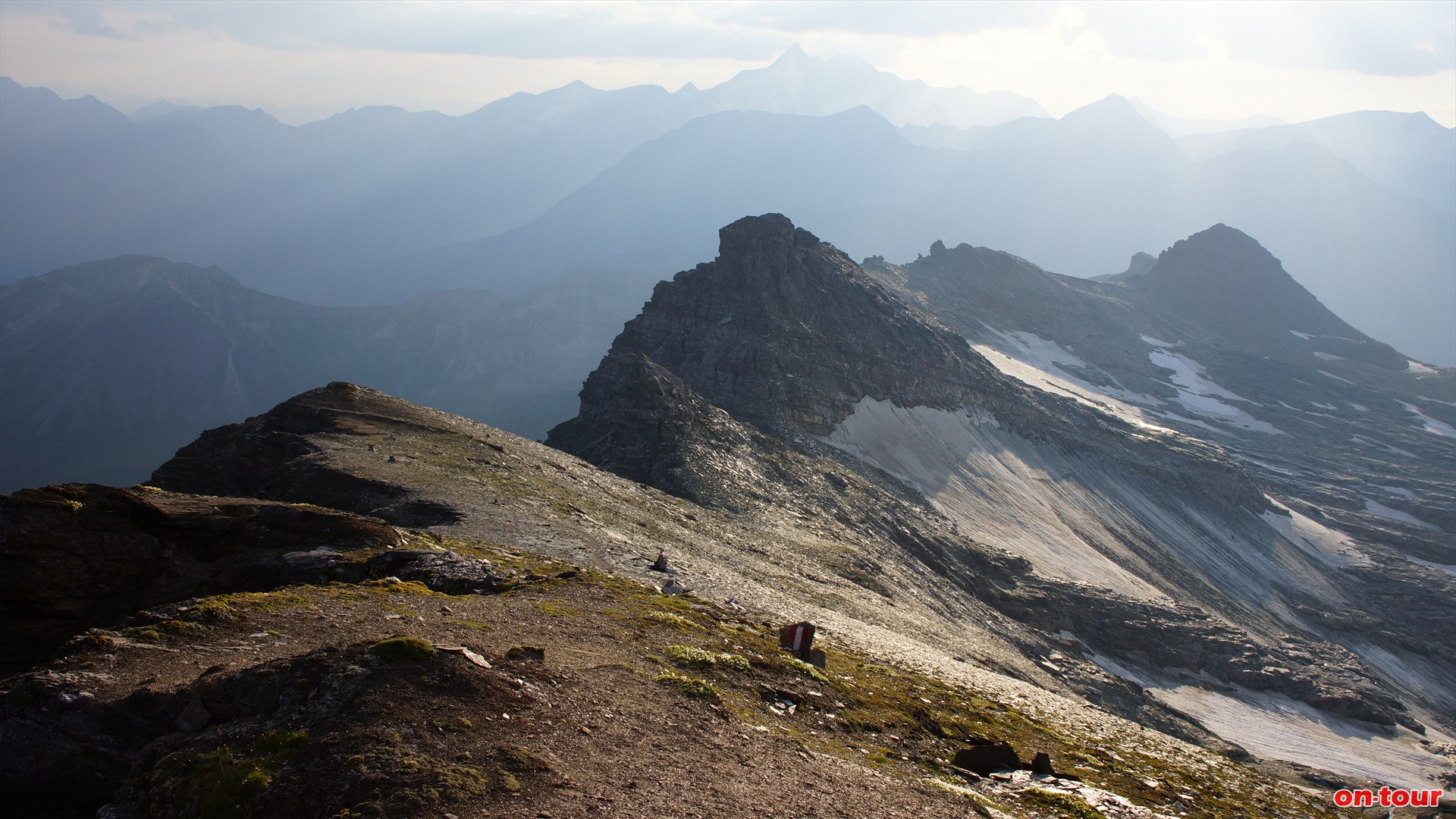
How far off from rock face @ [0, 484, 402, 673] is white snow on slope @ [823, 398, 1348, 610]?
92820 mm

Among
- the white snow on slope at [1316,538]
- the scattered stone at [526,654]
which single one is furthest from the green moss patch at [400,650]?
the white snow on slope at [1316,538]

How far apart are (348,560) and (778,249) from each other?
123 meters

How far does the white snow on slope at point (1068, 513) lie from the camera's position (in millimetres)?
116562

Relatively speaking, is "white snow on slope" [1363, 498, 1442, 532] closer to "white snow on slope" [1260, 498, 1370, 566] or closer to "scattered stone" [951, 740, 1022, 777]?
"white snow on slope" [1260, 498, 1370, 566]

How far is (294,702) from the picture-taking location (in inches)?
669

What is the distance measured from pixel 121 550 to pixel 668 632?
17905 millimetres

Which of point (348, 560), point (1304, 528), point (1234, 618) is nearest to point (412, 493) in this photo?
point (348, 560)

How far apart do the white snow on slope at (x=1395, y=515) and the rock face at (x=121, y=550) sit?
718 ft

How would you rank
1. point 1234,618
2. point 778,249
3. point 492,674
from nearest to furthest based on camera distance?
point 492,674 → point 1234,618 → point 778,249

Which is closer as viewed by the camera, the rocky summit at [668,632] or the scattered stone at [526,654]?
the rocky summit at [668,632]

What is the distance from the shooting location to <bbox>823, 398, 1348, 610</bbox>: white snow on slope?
117 m

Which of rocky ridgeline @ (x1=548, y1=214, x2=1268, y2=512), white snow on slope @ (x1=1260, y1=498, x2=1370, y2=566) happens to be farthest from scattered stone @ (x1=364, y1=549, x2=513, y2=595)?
white snow on slope @ (x1=1260, y1=498, x2=1370, y2=566)

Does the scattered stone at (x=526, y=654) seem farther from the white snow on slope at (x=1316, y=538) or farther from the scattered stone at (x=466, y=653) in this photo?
the white snow on slope at (x=1316, y=538)

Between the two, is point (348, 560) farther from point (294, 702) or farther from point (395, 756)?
point (395, 756)
